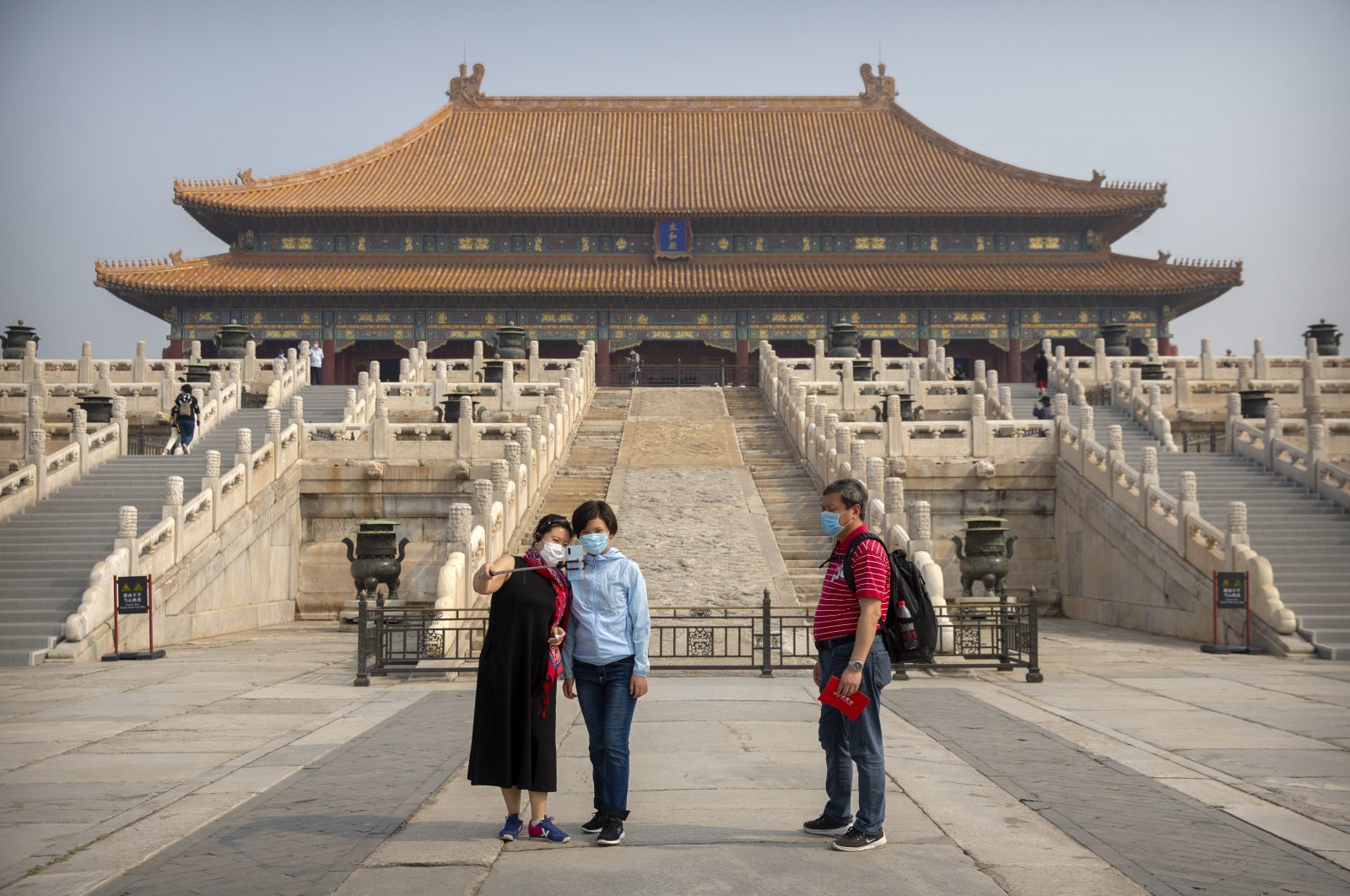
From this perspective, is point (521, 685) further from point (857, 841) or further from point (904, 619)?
point (904, 619)

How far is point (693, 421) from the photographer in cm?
2945

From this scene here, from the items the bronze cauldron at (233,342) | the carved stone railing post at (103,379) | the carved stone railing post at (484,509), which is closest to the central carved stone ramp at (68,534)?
the carved stone railing post at (103,379)

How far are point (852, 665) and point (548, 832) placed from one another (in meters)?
1.75

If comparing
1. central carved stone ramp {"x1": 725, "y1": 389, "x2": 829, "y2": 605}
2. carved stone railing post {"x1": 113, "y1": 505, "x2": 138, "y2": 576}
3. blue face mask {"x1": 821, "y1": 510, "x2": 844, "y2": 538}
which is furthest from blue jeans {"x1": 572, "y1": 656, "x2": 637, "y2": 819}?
carved stone railing post {"x1": 113, "y1": 505, "x2": 138, "y2": 576}

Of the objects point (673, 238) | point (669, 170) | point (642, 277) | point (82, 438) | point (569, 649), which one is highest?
point (669, 170)

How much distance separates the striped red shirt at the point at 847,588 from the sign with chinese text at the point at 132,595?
11.6 m

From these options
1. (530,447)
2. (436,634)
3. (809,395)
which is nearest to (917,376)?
(809,395)

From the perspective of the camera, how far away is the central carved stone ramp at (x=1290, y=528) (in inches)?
650

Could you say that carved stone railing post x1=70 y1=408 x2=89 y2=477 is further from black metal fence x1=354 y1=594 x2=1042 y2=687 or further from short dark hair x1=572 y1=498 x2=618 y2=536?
short dark hair x1=572 y1=498 x2=618 y2=536

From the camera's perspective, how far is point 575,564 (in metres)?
6.74

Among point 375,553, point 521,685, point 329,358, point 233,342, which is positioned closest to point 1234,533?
point 375,553

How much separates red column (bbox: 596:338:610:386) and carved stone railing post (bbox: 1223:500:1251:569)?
29.4 meters

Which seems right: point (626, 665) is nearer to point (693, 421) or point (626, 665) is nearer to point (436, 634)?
point (436, 634)

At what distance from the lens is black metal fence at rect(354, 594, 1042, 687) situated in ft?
43.4
